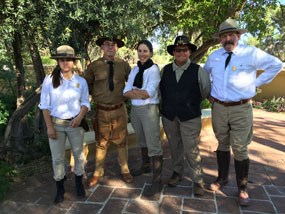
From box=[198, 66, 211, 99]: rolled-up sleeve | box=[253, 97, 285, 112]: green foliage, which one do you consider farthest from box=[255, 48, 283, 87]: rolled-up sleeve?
box=[253, 97, 285, 112]: green foliage

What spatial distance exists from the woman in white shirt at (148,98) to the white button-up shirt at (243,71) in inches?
31.1

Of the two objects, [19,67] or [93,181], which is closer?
[93,181]

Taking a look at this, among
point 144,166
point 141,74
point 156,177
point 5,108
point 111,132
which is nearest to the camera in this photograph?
point 141,74

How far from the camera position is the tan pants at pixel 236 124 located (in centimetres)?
372

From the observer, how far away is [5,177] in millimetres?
4332

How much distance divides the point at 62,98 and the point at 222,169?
2.22 meters

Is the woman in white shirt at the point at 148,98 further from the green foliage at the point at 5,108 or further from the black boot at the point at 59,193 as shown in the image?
the green foliage at the point at 5,108

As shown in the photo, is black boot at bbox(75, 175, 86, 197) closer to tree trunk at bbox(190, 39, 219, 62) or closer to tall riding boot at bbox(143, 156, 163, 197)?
tall riding boot at bbox(143, 156, 163, 197)

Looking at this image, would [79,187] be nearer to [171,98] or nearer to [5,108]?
[171,98]

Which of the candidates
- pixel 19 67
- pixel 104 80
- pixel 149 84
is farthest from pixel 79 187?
pixel 19 67

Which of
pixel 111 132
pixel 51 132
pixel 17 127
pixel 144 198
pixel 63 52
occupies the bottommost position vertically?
pixel 144 198

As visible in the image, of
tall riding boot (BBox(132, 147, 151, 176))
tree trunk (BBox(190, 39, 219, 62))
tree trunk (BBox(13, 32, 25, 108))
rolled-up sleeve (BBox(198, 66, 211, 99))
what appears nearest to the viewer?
rolled-up sleeve (BBox(198, 66, 211, 99))

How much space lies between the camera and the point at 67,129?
3768 mm

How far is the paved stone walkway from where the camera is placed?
375 centimetres
